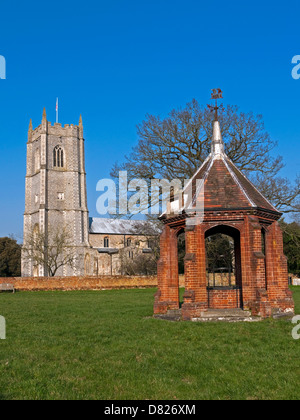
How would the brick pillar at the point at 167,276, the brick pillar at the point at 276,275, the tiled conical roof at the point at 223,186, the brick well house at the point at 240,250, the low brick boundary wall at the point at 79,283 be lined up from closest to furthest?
the brick well house at the point at 240,250 → the tiled conical roof at the point at 223,186 → the brick pillar at the point at 276,275 → the brick pillar at the point at 167,276 → the low brick boundary wall at the point at 79,283

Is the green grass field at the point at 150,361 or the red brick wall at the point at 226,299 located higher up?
the red brick wall at the point at 226,299

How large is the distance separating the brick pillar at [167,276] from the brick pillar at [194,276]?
1440 millimetres

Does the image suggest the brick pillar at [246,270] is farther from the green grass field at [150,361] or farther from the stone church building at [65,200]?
the stone church building at [65,200]

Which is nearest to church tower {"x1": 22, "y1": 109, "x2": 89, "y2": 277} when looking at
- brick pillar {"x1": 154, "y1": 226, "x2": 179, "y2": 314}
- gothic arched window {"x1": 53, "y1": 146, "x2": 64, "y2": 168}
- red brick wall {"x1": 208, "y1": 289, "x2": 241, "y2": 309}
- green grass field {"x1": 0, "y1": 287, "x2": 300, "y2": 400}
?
gothic arched window {"x1": 53, "y1": 146, "x2": 64, "y2": 168}

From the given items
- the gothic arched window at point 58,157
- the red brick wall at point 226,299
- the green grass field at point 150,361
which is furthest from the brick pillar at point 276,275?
the gothic arched window at point 58,157

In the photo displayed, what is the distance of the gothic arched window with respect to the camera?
68.9 meters

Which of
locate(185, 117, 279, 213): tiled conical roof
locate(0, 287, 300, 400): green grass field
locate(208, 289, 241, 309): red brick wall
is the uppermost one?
locate(185, 117, 279, 213): tiled conical roof

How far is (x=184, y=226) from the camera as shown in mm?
13008

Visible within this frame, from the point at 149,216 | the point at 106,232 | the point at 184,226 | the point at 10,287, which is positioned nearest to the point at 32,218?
the point at 106,232

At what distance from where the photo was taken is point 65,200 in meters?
67.4

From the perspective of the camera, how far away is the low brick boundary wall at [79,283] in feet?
104

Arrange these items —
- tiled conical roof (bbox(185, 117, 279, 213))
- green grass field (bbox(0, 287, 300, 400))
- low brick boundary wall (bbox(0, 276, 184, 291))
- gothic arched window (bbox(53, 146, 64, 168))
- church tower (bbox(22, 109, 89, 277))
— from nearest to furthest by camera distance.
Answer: green grass field (bbox(0, 287, 300, 400)) → tiled conical roof (bbox(185, 117, 279, 213)) → low brick boundary wall (bbox(0, 276, 184, 291)) → church tower (bbox(22, 109, 89, 277)) → gothic arched window (bbox(53, 146, 64, 168))

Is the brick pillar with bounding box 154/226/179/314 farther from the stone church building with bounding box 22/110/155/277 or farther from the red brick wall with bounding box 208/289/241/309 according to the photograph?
the stone church building with bounding box 22/110/155/277

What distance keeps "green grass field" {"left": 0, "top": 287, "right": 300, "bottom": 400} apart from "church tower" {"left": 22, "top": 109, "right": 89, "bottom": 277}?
176 ft
